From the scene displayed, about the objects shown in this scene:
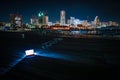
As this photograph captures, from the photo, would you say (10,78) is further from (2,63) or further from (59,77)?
(2,63)

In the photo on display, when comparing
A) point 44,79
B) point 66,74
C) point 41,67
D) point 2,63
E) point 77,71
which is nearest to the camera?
point 44,79

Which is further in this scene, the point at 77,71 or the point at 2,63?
the point at 2,63

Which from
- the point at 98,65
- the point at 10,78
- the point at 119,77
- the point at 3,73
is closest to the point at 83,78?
the point at 119,77

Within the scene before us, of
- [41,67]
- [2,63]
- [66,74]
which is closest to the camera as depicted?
[66,74]

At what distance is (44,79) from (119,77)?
670 cm

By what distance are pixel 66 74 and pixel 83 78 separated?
6.14 feet

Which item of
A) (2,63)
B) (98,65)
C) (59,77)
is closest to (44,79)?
(59,77)

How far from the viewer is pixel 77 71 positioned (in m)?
18.1

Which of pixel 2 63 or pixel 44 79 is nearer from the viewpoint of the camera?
pixel 44 79

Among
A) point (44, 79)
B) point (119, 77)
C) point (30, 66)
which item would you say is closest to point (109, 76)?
point (119, 77)

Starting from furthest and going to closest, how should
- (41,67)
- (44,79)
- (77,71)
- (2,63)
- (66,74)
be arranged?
(2,63) < (41,67) < (77,71) < (66,74) < (44,79)

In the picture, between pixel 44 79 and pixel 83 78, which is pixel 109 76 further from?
pixel 44 79

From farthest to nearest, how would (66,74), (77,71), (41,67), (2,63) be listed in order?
(2,63), (41,67), (77,71), (66,74)

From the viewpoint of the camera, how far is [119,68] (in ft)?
61.7
